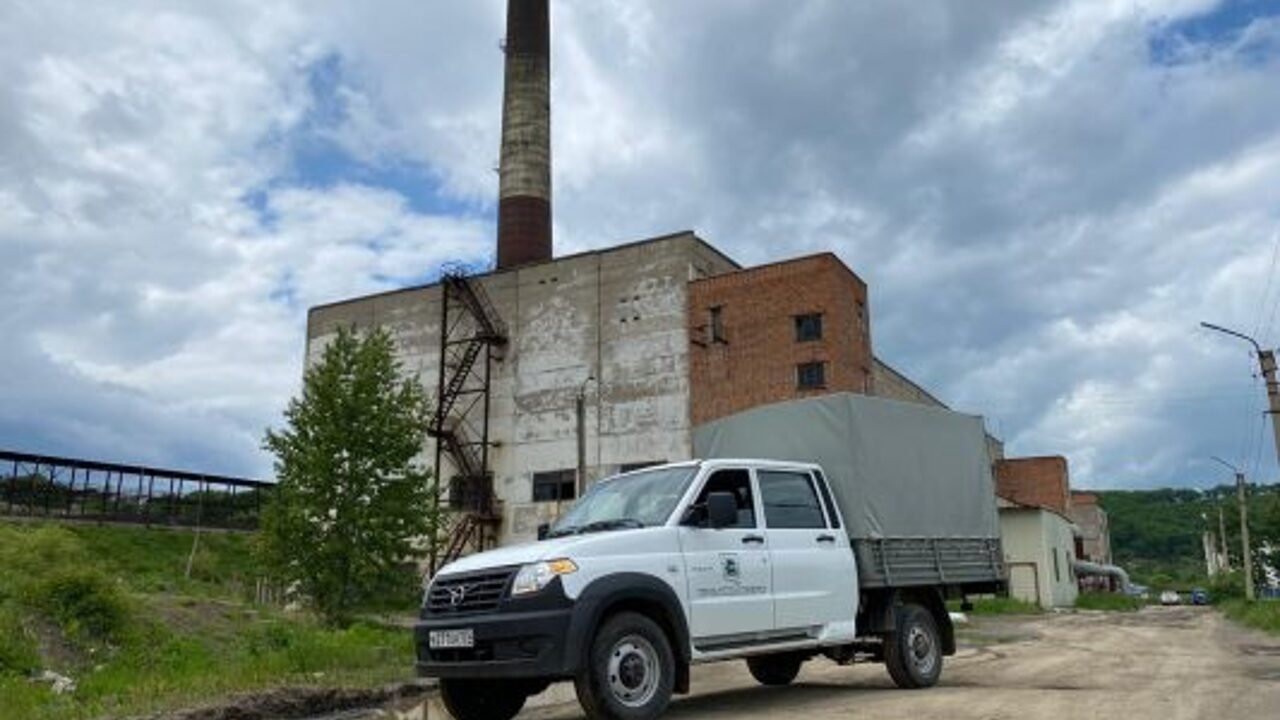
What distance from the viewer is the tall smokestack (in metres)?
50.0

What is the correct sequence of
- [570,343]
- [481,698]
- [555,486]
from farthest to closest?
1. [570,343]
2. [555,486]
3. [481,698]

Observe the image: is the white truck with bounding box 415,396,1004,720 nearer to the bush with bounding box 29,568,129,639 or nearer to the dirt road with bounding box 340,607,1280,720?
the dirt road with bounding box 340,607,1280,720

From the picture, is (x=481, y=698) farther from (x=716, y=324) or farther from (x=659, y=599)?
(x=716, y=324)

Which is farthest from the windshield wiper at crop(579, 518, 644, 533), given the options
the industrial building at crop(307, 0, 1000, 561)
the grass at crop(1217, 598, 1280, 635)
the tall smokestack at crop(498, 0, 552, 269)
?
the tall smokestack at crop(498, 0, 552, 269)

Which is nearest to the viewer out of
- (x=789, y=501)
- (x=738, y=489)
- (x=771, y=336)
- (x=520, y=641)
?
(x=520, y=641)

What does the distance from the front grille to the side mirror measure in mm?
1793

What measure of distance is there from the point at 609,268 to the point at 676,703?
35725mm

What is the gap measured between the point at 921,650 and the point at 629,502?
12.4 ft

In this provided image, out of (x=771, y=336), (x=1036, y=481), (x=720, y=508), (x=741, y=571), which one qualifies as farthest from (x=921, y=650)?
(x=1036, y=481)

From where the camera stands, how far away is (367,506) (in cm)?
2291

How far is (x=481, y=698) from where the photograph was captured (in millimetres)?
9219

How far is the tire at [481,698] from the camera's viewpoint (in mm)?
9102

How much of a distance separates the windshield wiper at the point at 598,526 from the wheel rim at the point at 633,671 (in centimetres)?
97

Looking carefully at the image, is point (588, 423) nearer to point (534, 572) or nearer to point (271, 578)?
point (271, 578)
